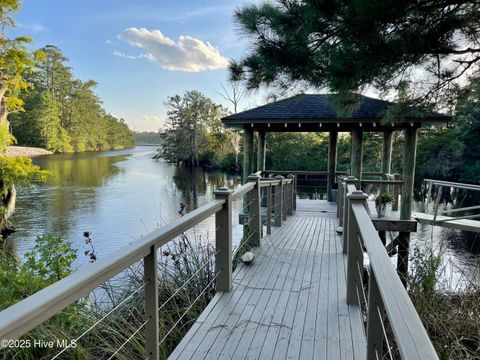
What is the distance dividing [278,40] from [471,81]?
2.54 metres

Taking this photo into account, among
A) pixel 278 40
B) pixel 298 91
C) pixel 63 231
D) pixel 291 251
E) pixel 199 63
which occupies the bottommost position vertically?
pixel 63 231

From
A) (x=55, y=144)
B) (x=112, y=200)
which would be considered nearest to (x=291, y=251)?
(x=112, y=200)

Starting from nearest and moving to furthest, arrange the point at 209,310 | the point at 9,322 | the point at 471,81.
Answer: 1. the point at 9,322
2. the point at 209,310
3. the point at 471,81

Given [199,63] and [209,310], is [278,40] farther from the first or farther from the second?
[199,63]

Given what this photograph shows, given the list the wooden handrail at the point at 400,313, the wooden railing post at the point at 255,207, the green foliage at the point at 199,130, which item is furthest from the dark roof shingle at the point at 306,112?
the green foliage at the point at 199,130

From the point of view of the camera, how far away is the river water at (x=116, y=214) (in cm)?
1046

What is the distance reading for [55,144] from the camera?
156 ft

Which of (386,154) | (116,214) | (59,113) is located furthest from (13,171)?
(59,113)

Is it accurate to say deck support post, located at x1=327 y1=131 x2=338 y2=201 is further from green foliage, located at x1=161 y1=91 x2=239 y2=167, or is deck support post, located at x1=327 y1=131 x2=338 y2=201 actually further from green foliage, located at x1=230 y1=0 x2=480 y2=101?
green foliage, located at x1=161 y1=91 x2=239 y2=167

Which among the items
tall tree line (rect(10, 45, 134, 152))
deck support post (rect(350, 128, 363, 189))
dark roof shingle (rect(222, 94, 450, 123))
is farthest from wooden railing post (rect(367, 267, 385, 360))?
tall tree line (rect(10, 45, 134, 152))

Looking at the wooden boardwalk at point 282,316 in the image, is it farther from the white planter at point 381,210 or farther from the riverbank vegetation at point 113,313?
the white planter at point 381,210

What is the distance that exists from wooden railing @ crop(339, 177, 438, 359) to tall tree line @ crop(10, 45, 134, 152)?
1482 inches

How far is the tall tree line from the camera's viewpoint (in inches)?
1727

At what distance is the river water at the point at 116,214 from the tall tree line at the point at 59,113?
61.1 feet
